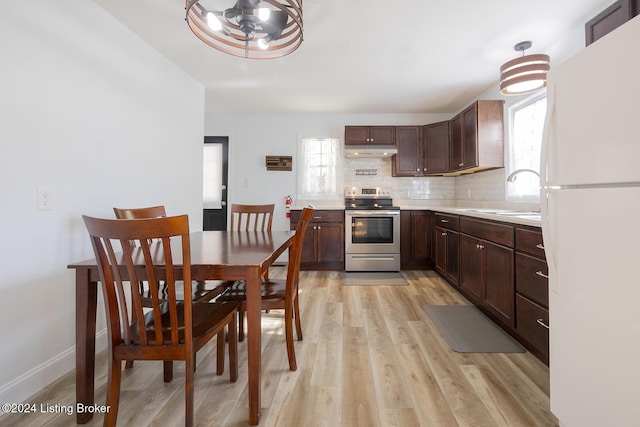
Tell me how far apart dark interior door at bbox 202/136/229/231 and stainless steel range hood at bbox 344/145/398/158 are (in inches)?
78.8

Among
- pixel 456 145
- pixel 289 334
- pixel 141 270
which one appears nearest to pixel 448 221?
pixel 456 145

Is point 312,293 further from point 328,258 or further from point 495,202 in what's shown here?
point 495,202

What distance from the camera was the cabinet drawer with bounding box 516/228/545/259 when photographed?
1840 millimetres

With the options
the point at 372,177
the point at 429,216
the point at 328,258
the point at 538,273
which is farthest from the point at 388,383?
the point at 372,177

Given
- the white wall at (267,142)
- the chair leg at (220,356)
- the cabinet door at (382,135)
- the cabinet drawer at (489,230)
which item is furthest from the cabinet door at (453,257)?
the chair leg at (220,356)

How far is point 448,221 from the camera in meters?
3.57

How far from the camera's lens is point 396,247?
166 inches

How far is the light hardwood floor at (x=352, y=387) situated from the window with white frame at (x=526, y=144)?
179cm

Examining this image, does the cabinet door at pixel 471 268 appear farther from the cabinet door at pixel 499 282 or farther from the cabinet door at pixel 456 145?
the cabinet door at pixel 456 145

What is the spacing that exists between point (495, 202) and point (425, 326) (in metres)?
2.00

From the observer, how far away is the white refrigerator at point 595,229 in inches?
36.7

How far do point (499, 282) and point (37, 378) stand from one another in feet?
10.00

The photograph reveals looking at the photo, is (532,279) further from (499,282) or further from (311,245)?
(311,245)

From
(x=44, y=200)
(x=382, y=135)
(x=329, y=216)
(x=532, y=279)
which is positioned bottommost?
(x=532, y=279)
